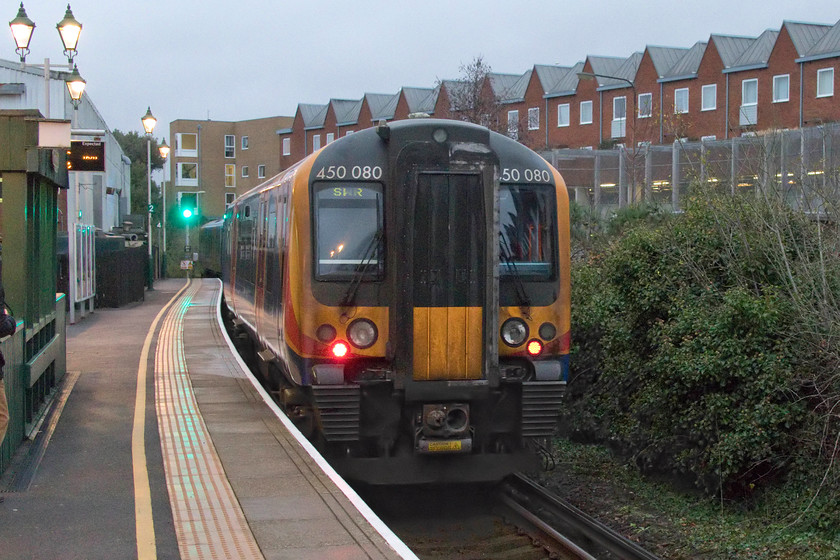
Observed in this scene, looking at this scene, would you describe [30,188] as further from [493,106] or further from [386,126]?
[493,106]

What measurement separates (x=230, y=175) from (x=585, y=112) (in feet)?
104

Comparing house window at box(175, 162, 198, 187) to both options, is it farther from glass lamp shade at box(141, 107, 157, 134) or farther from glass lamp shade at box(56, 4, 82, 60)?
glass lamp shade at box(56, 4, 82, 60)

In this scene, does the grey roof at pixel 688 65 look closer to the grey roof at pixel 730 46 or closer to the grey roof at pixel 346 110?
the grey roof at pixel 730 46

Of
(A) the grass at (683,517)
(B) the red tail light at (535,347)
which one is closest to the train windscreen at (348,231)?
(B) the red tail light at (535,347)

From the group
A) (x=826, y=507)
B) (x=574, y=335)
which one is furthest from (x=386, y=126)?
(x=574, y=335)

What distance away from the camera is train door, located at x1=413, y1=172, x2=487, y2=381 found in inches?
332

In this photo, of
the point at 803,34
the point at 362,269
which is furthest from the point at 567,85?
the point at 362,269

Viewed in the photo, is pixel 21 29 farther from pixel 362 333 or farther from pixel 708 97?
pixel 708 97

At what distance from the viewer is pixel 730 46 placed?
4716cm

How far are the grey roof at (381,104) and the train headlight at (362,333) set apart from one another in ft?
178

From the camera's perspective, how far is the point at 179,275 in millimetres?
58281

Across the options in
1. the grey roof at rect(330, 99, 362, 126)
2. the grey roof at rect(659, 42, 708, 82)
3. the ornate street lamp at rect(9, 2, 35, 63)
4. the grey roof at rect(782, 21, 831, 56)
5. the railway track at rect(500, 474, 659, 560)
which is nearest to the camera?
the railway track at rect(500, 474, 659, 560)

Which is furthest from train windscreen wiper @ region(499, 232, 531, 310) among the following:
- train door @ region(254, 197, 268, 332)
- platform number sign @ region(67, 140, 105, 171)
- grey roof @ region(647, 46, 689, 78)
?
grey roof @ region(647, 46, 689, 78)

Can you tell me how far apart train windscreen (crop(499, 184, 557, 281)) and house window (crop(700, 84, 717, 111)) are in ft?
133
